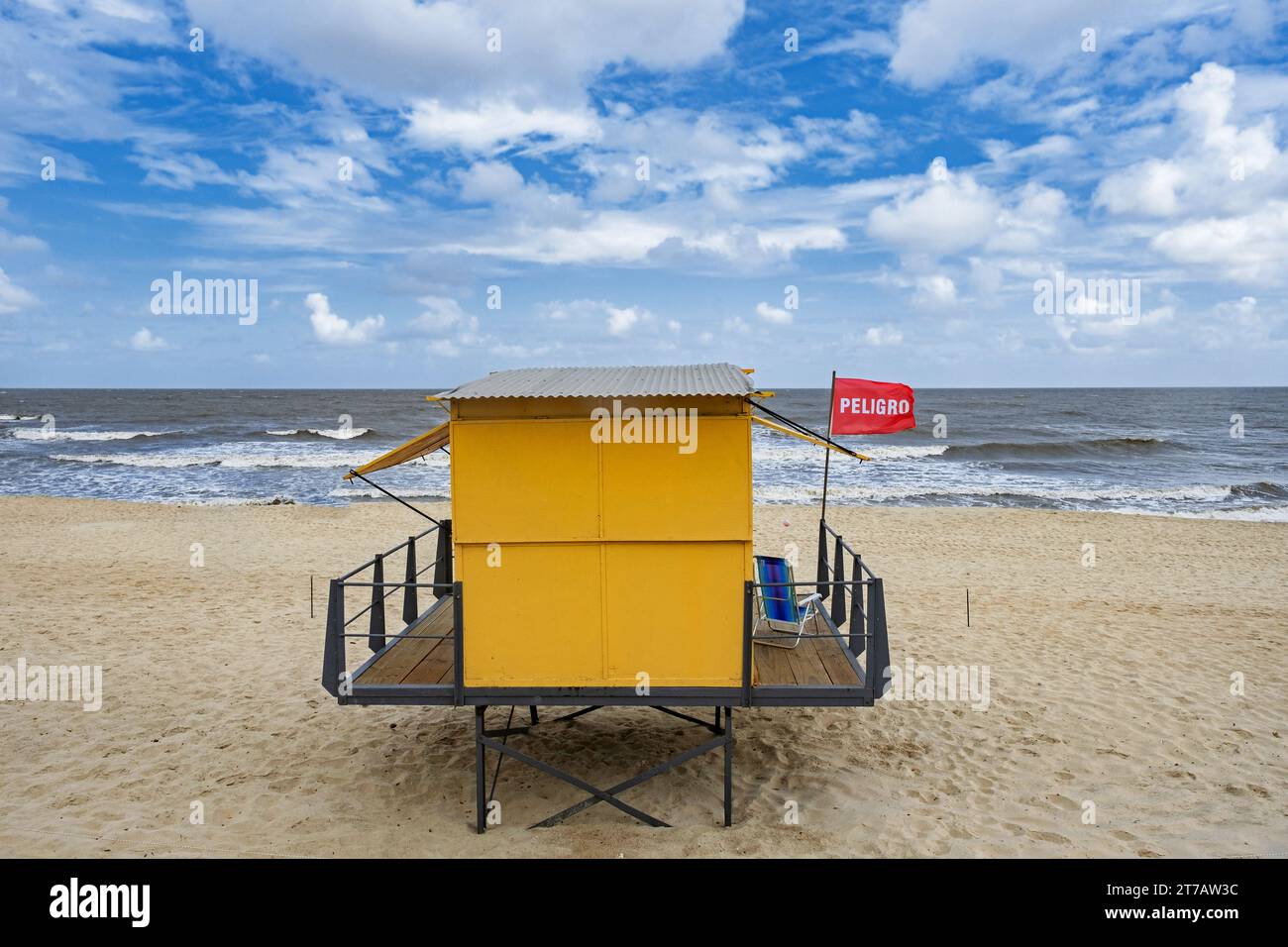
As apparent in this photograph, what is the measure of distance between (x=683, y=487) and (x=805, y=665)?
2.37m

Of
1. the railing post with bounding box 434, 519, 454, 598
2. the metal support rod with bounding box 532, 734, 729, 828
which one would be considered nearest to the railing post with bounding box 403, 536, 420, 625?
Result: the railing post with bounding box 434, 519, 454, 598

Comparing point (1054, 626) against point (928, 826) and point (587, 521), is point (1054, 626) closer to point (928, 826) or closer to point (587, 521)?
point (928, 826)

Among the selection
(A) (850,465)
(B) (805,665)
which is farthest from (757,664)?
(A) (850,465)

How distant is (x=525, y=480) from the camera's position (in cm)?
688

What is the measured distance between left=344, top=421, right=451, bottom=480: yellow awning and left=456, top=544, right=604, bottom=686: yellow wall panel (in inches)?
53.9

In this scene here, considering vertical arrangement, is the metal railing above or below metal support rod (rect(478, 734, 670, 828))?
above

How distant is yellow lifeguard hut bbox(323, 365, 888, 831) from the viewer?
6.79 metres

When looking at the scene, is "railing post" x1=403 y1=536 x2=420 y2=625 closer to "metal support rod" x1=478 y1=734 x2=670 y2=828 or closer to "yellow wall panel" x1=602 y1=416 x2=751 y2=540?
"metal support rod" x1=478 y1=734 x2=670 y2=828

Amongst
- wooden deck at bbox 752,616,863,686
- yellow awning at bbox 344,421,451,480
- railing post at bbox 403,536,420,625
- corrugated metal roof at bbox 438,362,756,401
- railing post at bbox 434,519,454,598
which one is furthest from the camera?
railing post at bbox 434,519,454,598

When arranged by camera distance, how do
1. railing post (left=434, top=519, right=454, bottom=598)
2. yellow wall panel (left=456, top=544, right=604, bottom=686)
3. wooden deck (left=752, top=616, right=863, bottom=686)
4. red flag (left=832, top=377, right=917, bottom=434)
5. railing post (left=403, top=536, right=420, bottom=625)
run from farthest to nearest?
1. railing post (left=434, top=519, right=454, bottom=598)
2. railing post (left=403, top=536, right=420, bottom=625)
3. red flag (left=832, top=377, right=917, bottom=434)
4. wooden deck (left=752, top=616, right=863, bottom=686)
5. yellow wall panel (left=456, top=544, right=604, bottom=686)

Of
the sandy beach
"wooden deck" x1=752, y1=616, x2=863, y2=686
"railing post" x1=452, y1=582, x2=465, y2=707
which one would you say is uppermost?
"railing post" x1=452, y1=582, x2=465, y2=707

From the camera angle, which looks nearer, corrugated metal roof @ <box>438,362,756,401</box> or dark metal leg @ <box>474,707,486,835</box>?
corrugated metal roof @ <box>438,362,756,401</box>

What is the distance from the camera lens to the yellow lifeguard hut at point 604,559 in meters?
6.79
